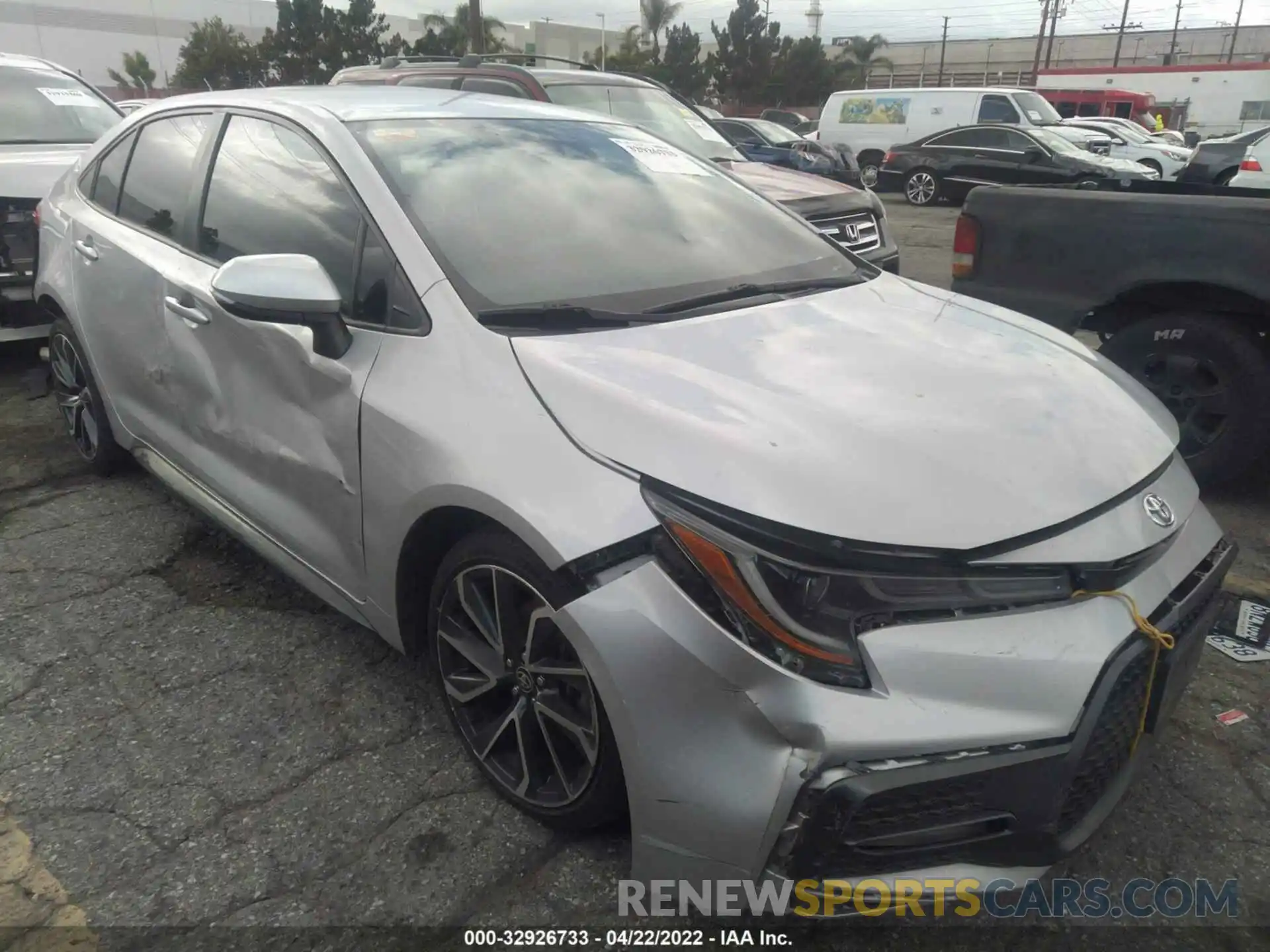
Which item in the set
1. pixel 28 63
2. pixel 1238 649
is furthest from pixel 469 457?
pixel 28 63

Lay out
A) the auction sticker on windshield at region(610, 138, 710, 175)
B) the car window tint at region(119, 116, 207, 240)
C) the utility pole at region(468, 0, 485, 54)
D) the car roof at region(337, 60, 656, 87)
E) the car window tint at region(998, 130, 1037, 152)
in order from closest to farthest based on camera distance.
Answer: the auction sticker on windshield at region(610, 138, 710, 175), the car window tint at region(119, 116, 207, 240), the car roof at region(337, 60, 656, 87), the car window tint at region(998, 130, 1037, 152), the utility pole at region(468, 0, 485, 54)

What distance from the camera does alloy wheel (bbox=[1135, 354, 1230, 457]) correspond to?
151 inches

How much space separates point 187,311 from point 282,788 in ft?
4.98

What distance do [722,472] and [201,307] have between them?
195 centimetres

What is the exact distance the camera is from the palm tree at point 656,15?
55.5 m

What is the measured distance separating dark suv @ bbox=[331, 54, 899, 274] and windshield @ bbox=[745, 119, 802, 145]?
1060cm

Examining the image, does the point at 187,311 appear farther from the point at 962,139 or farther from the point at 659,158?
the point at 962,139

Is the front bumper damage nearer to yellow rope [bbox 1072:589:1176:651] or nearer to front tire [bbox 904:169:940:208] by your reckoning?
yellow rope [bbox 1072:589:1176:651]

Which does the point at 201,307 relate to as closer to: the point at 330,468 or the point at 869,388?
the point at 330,468

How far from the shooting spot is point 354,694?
2742 mm

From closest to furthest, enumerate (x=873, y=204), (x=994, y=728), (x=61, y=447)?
(x=994, y=728) < (x=61, y=447) < (x=873, y=204)

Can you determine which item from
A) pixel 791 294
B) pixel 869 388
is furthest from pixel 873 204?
pixel 869 388

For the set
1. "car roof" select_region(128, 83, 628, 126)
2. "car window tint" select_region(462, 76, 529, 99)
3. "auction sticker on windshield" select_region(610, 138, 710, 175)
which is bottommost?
"auction sticker on windshield" select_region(610, 138, 710, 175)

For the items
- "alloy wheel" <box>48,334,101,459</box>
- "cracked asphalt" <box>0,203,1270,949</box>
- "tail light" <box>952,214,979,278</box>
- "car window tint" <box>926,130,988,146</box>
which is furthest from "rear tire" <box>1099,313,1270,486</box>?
"car window tint" <box>926,130,988,146</box>
